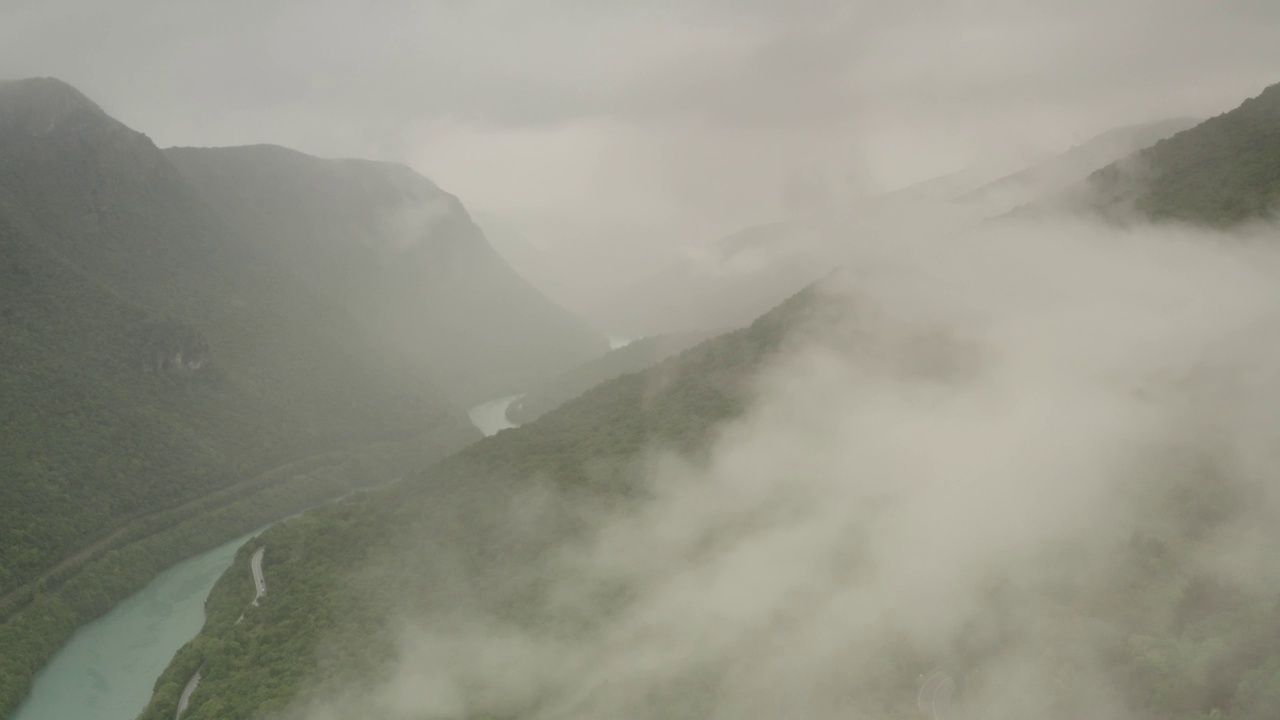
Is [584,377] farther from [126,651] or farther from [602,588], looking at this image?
[602,588]

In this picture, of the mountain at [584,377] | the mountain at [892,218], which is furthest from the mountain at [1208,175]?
the mountain at [584,377]

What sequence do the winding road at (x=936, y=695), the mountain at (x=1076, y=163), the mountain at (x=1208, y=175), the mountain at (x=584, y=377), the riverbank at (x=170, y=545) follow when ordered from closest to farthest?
the winding road at (x=936, y=695) → the mountain at (x=1208, y=175) → the riverbank at (x=170, y=545) → the mountain at (x=1076, y=163) → the mountain at (x=584, y=377)

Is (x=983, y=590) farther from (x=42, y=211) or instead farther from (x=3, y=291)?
(x=42, y=211)

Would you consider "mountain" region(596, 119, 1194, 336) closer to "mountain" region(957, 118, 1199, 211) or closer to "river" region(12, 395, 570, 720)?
"mountain" region(957, 118, 1199, 211)

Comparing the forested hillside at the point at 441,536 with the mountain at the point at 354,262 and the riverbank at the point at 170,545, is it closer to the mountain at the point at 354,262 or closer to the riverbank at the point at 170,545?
the riverbank at the point at 170,545

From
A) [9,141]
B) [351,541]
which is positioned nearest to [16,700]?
[351,541]

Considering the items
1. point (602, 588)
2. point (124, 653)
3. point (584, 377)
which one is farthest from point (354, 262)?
point (602, 588)

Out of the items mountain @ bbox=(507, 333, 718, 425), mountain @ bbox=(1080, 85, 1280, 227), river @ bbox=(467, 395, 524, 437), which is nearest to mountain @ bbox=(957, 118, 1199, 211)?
mountain @ bbox=(1080, 85, 1280, 227)
